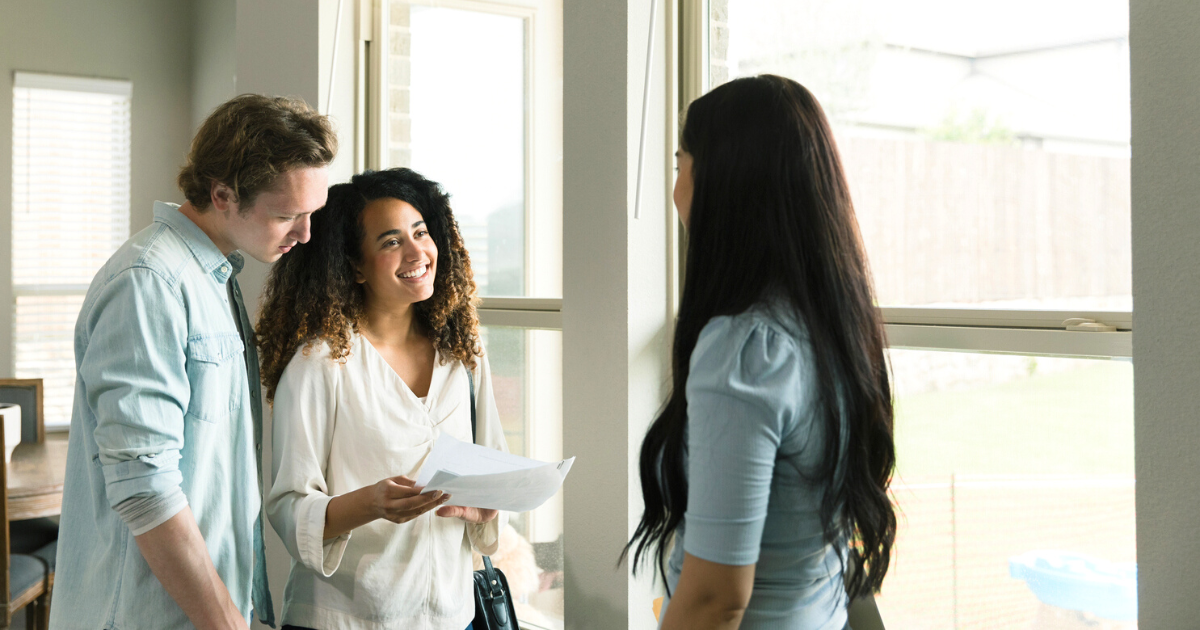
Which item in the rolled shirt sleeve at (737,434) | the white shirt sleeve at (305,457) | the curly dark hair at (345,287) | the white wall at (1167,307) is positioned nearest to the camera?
the rolled shirt sleeve at (737,434)

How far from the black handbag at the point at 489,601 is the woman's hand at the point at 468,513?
15 centimetres

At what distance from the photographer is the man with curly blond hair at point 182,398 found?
3.67 ft

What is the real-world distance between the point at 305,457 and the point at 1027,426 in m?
1.19

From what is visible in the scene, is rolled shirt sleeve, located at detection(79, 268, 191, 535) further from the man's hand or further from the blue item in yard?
the blue item in yard

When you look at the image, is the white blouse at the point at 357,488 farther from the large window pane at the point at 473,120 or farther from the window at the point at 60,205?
the window at the point at 60,205

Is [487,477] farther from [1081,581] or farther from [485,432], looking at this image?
[1081,581]

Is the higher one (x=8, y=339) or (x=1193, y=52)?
(x=1193, y=52)

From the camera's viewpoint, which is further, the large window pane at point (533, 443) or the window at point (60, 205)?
the window at point (60, 205)

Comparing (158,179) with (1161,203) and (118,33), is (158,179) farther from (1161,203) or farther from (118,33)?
(1161,203)

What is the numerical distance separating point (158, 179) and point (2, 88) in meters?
0.82

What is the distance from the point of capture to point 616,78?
177cm

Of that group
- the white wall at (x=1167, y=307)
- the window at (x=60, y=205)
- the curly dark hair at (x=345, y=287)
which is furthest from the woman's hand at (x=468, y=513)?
the window at (x=60, y=205)

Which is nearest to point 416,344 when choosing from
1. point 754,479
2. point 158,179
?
point 754,479

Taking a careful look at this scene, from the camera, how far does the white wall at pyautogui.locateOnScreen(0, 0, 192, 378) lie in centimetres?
438
